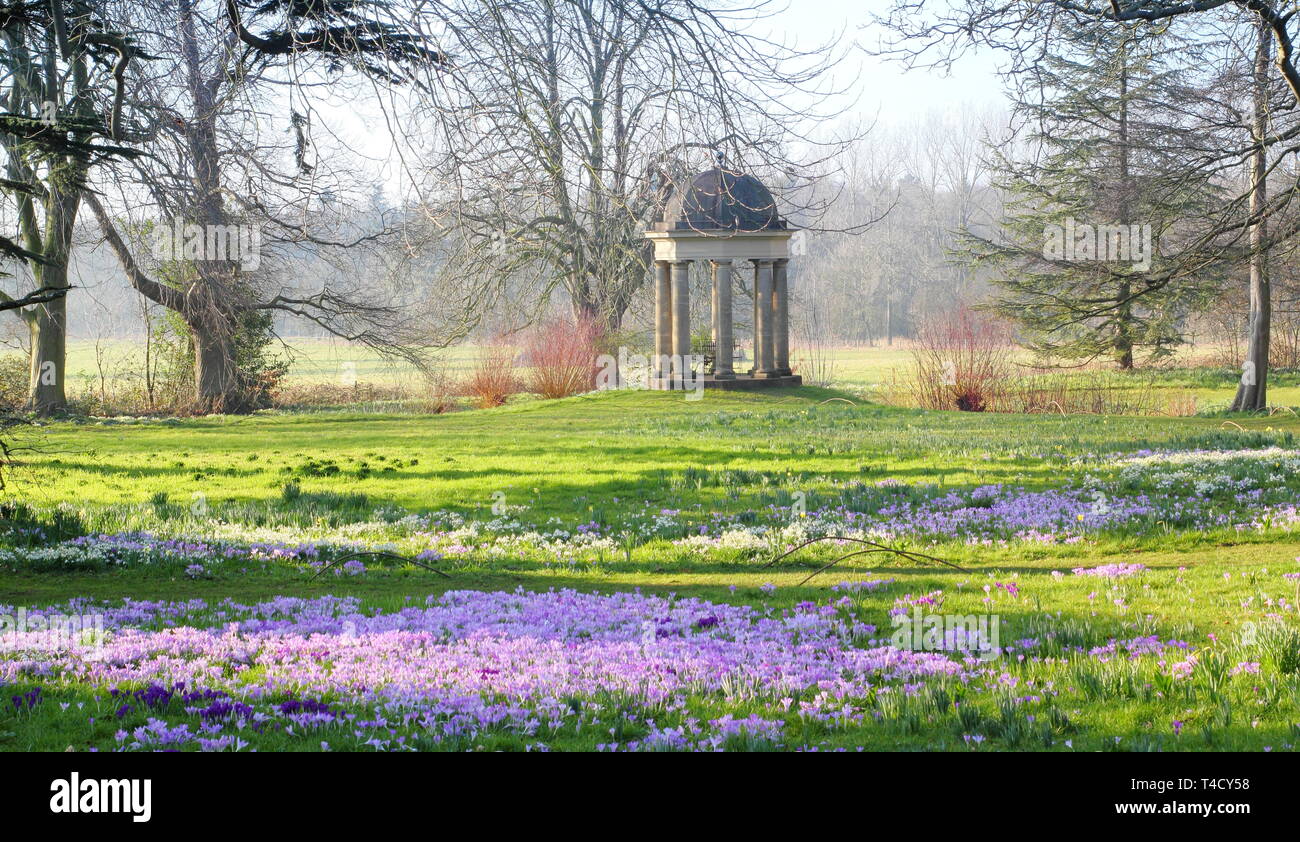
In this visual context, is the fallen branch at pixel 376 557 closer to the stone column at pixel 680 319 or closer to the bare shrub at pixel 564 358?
the stone column at pixel 680 319

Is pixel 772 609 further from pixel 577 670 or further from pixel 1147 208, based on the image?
pixel 1147 208

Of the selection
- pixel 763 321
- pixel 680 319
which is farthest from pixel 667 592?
pixel 763 321

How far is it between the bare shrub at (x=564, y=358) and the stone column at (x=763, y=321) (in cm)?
528

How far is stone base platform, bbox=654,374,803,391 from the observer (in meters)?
30.4

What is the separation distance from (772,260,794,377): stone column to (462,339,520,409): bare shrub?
8.00 meters

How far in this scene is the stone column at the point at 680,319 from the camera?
3073 cm

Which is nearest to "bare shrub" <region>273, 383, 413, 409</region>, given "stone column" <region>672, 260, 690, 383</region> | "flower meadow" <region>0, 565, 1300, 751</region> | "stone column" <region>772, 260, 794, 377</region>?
"stone column" <region>672, 260, 690, 383</region>

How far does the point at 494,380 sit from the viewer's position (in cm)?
3231

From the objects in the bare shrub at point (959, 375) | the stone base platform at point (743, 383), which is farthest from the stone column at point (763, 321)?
the bare shrub at point (959, 375)

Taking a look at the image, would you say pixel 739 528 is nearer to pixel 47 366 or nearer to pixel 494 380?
pixel 494 380

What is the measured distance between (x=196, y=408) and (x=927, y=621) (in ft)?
85.9

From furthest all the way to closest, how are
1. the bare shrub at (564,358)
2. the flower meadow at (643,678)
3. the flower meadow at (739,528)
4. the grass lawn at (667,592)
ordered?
the bare shrub at (564,358), the flower meadow at (739,528), the grass lawn at (667,592), the flower meadow at (643,678)

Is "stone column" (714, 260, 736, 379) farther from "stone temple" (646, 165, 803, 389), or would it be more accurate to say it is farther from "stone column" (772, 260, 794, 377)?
"stone column" (772, 260, 794, 377)
